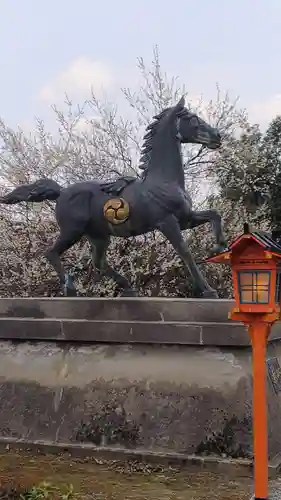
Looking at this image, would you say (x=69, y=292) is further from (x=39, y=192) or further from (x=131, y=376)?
(x=131, y=376)

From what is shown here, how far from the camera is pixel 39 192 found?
683 cm

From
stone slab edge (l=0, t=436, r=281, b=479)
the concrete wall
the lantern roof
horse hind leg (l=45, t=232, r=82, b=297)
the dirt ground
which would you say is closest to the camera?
the lantern roof

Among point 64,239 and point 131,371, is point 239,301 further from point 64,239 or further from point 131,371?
point 64,239

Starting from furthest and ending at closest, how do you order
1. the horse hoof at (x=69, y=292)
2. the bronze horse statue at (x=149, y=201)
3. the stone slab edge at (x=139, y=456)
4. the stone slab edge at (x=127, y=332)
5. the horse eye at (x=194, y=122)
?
the horse hoof at (x=69, y=292) < the horse eye at (x=194, y=122) < the bronze horse statue at (x=149, y=201) < the stone slab edge at (x=127, y=332) < the stone slab edge at (x=139, y=456)

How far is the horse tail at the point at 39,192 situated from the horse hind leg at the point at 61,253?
0.51m

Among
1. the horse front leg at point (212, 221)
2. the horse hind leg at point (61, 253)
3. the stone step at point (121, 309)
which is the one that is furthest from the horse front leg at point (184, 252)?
the horse hind leg at point (61, 253)

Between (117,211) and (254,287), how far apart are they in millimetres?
Answer: 3138

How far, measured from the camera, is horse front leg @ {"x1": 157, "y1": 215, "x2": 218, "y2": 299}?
609 centimetres

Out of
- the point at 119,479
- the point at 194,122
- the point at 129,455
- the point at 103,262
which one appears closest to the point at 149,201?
the point at 194,122

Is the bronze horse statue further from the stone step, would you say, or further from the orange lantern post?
the orange lantern post

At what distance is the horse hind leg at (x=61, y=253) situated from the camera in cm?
668

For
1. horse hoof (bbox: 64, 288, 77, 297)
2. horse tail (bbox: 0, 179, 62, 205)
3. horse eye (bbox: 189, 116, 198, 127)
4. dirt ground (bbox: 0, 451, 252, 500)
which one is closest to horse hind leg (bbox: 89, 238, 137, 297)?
horse hoof (bbox: 64, 288, 77, 297)

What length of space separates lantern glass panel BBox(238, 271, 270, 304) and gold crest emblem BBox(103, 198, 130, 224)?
302 cm

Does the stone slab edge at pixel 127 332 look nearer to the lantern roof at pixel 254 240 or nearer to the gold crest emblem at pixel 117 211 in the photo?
the gold crest emblem at pixel 117 211
